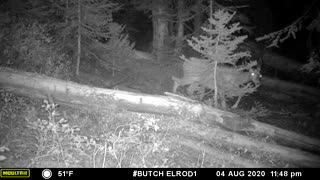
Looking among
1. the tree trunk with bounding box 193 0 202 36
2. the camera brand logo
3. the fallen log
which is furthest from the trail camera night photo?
the fallen log

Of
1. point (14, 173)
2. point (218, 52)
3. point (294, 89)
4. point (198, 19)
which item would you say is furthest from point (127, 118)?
point (294, 89)

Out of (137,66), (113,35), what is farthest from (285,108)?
(113,35)

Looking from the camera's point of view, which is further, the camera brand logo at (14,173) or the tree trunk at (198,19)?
the tree trunk at (198,19)

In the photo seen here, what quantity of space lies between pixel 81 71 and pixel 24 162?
8645 mm

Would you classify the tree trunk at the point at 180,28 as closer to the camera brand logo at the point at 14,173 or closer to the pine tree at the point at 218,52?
the pine tree at the point at 218,52

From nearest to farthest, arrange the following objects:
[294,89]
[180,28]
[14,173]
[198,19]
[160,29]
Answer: [14,173] → [294,89] → [198,19] → [180,28] → [160,29]

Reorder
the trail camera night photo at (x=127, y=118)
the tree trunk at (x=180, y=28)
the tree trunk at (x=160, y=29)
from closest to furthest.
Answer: the trail camera night photo at (x=127, y=118)
the tree trunk at (x=180, y=28)
the tree trunk at (x=160, y=29)

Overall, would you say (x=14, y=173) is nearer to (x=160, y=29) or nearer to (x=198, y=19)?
(x=198, y=19)

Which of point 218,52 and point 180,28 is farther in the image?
point 180,28

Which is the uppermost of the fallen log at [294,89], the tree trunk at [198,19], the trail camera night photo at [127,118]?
the tree trunk at [198,19]

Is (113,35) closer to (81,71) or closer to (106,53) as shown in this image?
(106,53)

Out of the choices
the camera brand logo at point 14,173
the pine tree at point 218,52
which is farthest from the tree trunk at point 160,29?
the camera brand logo at point 14,173

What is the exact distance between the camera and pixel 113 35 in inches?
540

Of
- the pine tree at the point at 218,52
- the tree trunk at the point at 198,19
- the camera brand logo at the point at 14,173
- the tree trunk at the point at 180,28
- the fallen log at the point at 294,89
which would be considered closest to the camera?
the camera brand logo at the point at 14,173
